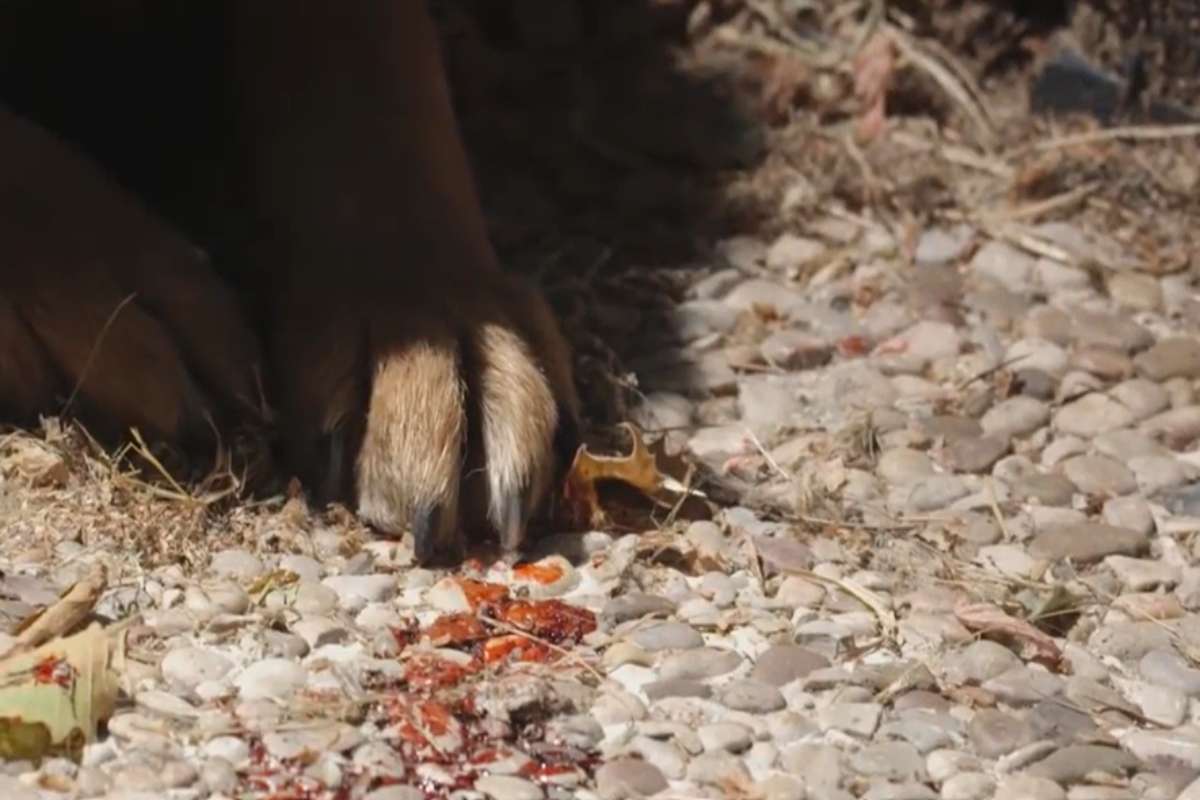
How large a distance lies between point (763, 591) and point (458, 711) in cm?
34

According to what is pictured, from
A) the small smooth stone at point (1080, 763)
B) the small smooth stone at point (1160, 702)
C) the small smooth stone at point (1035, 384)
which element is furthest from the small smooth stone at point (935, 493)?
the small smooth stone at point (1080, 763)

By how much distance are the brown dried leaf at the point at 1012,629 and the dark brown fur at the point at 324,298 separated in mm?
354

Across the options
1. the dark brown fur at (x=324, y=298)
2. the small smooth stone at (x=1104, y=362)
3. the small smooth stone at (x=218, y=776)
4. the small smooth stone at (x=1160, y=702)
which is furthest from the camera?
the small smooth stone at (x=1104, y=362)

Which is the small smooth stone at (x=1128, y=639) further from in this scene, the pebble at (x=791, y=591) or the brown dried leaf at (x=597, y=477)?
the brown dried leaf at (x=597, y=477)

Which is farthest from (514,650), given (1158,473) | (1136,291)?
(1136,291)

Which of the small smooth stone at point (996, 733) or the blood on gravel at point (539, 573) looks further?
the blood on gravel at point (539, 573)

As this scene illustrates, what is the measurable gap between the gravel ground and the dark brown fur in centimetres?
6

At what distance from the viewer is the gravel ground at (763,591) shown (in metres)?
1.41

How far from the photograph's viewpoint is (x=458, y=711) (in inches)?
56.5

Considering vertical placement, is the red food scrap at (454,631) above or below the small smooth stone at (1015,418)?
below

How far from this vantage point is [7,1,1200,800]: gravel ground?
55.6 inches

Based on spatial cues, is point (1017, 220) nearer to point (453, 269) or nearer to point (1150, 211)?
point (1150, 211)

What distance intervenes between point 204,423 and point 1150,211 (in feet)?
4.06

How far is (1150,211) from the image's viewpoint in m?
2.48
